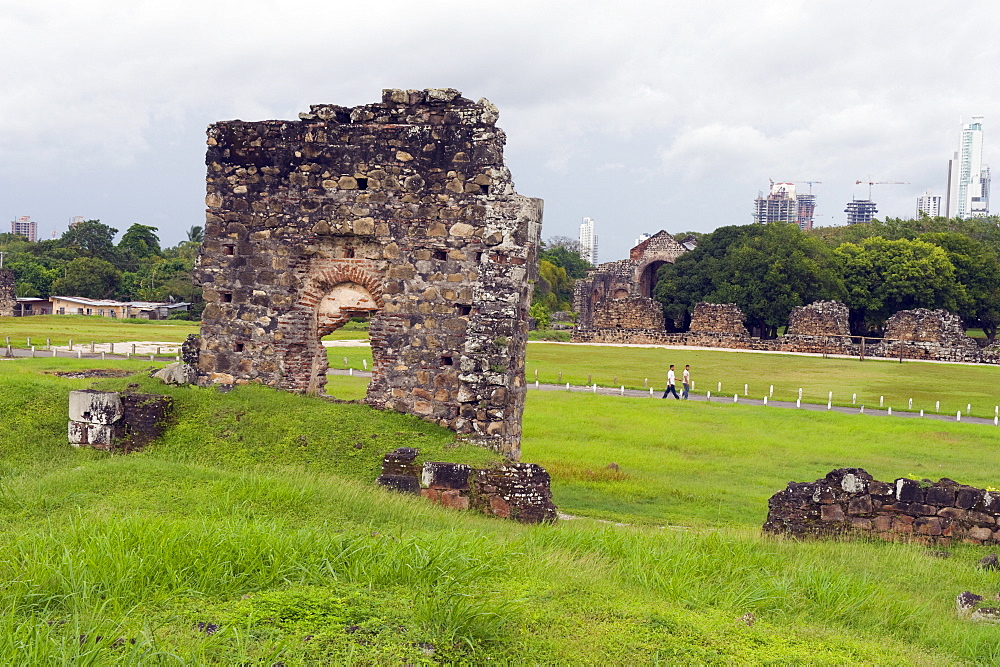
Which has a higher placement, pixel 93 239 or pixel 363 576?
pixel 93 239

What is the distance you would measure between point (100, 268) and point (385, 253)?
211ft

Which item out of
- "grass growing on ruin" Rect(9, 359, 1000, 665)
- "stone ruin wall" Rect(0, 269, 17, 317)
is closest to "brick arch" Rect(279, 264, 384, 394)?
"grass growing on ruin" Rect(9, 359, 1000, 665)

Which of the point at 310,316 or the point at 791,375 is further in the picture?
the point at 791,375

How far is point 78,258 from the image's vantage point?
6944 centimetres

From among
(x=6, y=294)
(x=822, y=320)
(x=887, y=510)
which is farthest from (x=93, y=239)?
(x=887, y=510)

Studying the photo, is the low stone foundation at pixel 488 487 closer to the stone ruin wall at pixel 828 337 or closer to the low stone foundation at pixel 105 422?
the low stone foundation at pixel 105 422

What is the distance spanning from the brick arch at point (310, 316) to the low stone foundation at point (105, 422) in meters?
2.17

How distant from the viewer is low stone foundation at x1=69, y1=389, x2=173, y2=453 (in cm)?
1001

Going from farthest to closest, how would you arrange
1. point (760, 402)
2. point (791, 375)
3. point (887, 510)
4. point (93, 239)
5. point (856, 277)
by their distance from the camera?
point (93, 239)
point (856, 277)
point (791, 375)
point (760, 402)
point (887, 510)

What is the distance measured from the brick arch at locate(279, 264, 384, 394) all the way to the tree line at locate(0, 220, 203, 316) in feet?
161

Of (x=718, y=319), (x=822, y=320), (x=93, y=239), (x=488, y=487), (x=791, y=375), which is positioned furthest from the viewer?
(x=93, y=239)

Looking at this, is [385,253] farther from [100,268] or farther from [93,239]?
[93,239]

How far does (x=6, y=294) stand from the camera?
5538 cm

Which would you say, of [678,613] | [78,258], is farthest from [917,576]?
[78,258]
